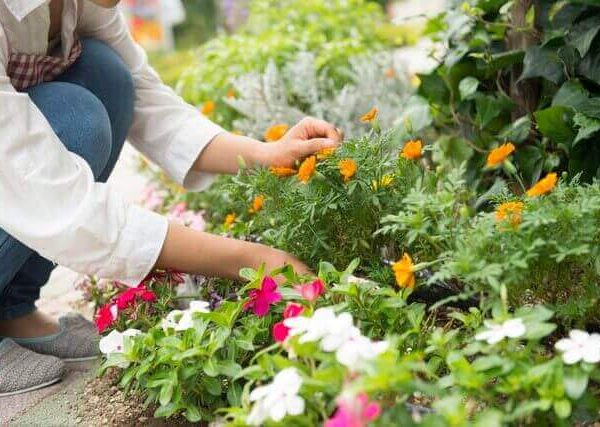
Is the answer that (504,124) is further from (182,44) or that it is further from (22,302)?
(182,44)

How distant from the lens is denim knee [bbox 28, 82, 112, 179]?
1.84 m

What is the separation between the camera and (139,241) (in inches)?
65.0

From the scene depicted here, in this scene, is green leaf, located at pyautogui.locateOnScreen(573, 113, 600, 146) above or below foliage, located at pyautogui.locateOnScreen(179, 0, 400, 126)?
above

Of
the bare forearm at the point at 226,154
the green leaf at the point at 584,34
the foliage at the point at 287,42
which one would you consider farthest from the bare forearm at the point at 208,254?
the foliage at the point at 287,42

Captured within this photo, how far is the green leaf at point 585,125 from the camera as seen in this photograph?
6.31 ft

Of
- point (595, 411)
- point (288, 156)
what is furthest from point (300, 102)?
point (595, 411)

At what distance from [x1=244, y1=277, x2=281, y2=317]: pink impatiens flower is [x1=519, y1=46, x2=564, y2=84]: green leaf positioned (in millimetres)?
974

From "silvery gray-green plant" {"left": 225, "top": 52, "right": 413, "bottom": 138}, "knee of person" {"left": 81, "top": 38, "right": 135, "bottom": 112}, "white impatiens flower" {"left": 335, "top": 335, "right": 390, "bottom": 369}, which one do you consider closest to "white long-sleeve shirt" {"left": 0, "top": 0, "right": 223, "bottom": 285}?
"knee of person" {"left": 81, "top": 38, "right": 135, "bottom": 112}

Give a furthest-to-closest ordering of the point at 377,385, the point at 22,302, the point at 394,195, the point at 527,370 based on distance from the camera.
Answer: the point at 22,302 → the point at 394,195 → the point at 527,370 → the point at 377,385

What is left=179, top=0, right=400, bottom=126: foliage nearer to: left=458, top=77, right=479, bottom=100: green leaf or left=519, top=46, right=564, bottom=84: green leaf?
left=458, top=77, right=479, bottom=100: green leaf

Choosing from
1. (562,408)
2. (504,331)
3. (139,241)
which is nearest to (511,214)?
(504,331)

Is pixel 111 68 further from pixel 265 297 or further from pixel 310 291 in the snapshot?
pixel 310 291

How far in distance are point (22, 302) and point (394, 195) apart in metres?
0.93

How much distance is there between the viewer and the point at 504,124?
248 cm
